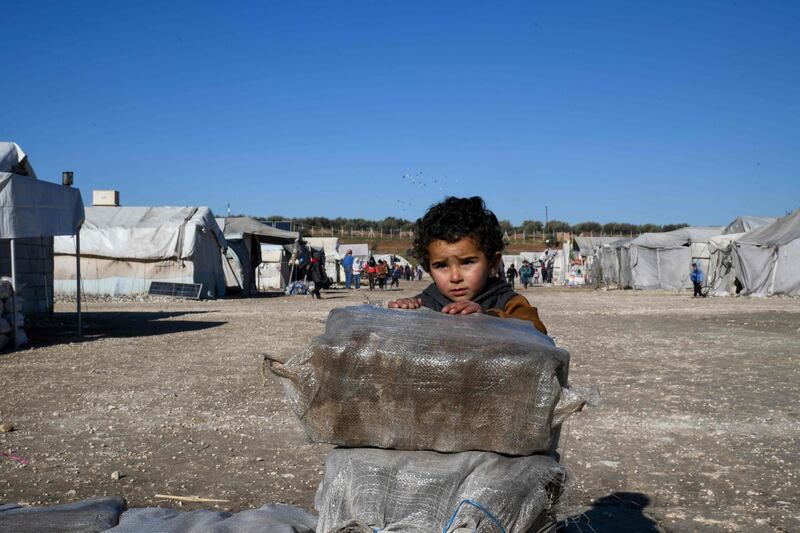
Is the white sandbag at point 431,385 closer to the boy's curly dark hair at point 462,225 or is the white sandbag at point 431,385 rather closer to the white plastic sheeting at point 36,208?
the boy's curly dark hair at point 462,225

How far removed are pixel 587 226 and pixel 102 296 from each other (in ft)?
322

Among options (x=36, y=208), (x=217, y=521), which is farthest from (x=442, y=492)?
(x=36, y=208)

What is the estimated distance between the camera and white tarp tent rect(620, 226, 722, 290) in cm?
3912

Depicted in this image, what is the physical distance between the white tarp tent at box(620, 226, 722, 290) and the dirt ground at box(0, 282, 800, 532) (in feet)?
93.7

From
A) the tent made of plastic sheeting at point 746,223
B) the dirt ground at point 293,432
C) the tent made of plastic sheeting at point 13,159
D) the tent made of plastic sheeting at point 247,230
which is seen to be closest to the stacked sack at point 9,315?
the dirt ground at point 293,432

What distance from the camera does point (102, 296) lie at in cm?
2761

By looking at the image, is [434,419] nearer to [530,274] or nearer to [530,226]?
[530,274]

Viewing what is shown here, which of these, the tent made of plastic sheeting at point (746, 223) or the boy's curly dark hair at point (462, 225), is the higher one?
the tent made of plastic sheeting at point (746, 223)

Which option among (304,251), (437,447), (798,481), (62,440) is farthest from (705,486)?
(304,251)

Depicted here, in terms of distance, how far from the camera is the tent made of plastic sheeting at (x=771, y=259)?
1123 inches

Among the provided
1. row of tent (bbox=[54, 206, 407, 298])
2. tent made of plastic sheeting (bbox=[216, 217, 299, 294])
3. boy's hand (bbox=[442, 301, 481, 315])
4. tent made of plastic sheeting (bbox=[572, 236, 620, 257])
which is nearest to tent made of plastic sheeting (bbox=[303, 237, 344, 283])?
tent made of plastic sheeting (bbox=[216, 217, 299, 294])

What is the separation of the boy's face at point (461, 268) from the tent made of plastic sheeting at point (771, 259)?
95.8ft

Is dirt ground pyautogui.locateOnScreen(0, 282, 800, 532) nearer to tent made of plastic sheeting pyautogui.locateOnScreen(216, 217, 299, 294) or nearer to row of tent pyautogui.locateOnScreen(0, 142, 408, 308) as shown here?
row of tent pyautogui.locateOnScreen(0, 142, 408, 308)

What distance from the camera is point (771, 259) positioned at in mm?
29391
